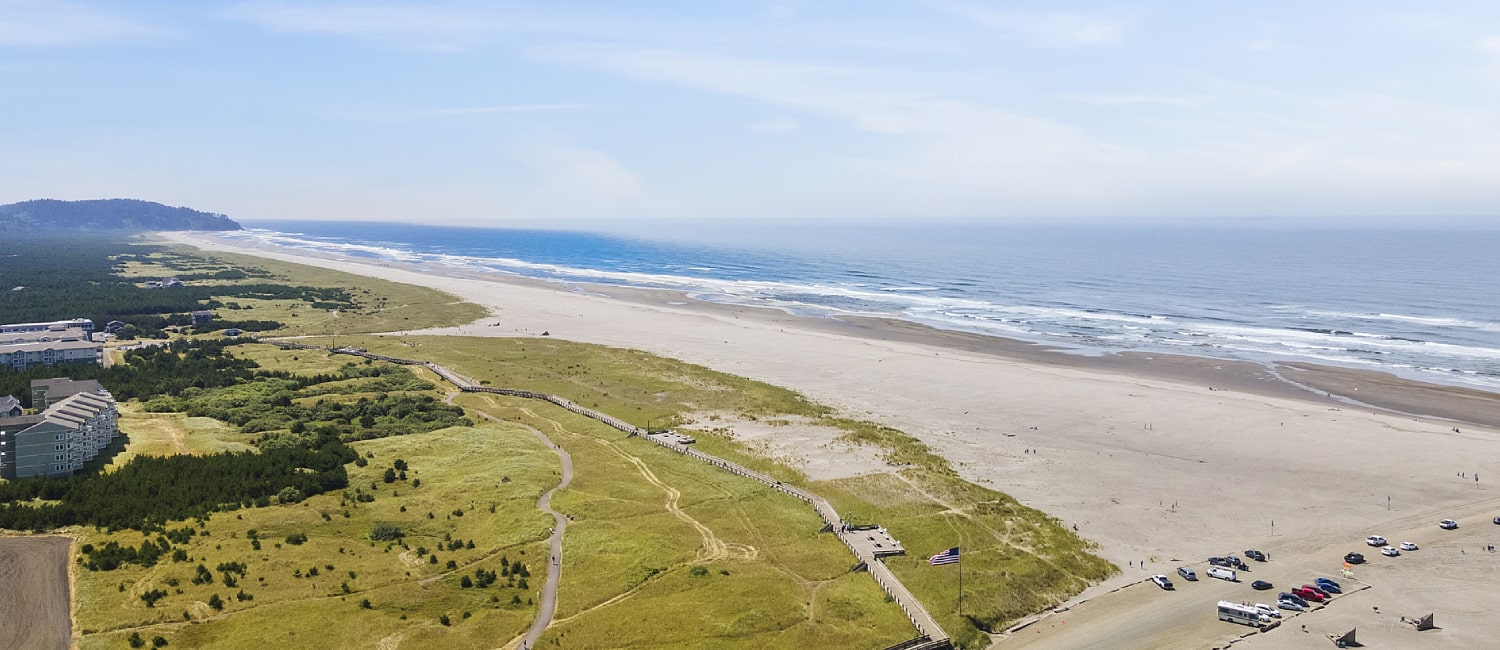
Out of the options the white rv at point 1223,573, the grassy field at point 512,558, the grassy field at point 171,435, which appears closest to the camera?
the grassy field at point 512,558

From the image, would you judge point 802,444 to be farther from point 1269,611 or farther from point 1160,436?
point 1269,611

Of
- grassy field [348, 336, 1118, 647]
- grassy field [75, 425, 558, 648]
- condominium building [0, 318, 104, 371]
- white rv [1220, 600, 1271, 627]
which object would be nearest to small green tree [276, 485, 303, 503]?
grassy field [75, 425, 558, 648]

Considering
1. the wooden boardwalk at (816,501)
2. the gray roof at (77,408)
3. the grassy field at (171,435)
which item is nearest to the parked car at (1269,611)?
the wooden boardwalk at (816,501)

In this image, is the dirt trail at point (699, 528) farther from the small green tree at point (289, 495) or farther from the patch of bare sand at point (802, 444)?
the small green tree at point (289, 495)

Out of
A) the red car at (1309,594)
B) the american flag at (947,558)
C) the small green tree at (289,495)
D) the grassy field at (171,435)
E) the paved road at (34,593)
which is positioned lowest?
the paved road at (34,593)

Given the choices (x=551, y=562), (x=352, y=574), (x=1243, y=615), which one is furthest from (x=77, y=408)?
(x=1243, y=615)
